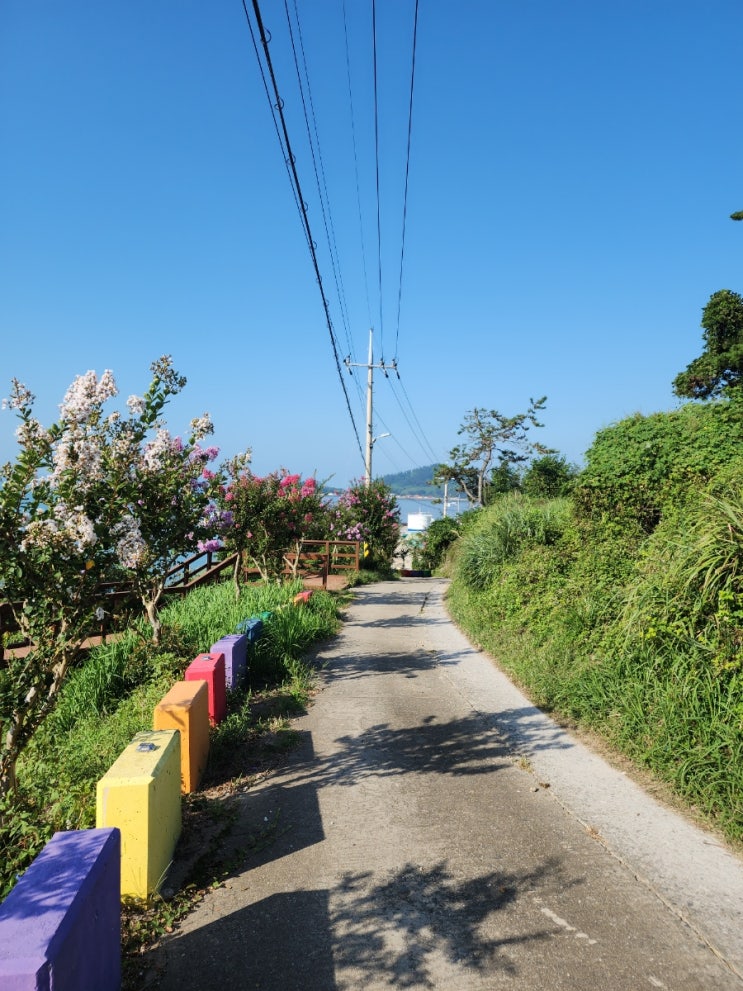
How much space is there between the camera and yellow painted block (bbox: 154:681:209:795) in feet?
16.0

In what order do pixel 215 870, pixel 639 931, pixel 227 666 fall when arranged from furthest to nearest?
1. pixel 227 666
2. pixel 215 870
3. pixel 639 931

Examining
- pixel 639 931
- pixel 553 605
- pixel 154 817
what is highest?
pixel 553 605

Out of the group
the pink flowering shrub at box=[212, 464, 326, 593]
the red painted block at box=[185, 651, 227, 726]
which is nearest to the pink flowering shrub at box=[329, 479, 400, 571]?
the pink flowering shrub at box=[212, 464, 326, 593]

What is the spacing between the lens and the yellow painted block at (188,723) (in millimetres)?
4875

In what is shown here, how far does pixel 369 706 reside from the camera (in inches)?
284

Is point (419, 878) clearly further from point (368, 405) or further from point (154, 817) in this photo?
point (368, 405)

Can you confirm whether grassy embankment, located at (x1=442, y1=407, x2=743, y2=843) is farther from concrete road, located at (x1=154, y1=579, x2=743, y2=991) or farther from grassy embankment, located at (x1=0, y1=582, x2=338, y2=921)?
grassy embankment, located at (x1=0, y1=582, x2=338, y2=921)

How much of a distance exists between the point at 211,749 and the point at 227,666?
142 cm

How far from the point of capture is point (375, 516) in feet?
80.9

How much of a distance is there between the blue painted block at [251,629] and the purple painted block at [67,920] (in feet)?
17.0

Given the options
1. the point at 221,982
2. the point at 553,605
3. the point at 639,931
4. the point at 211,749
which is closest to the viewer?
the point at 221,982

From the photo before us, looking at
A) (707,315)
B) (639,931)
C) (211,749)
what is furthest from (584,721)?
(707,315)

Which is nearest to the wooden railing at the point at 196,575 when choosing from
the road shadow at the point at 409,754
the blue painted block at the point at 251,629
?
the blue painted block at the point at 251,629

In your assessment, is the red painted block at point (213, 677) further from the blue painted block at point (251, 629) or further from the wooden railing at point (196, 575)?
the wooden railing at point (196, 575)
